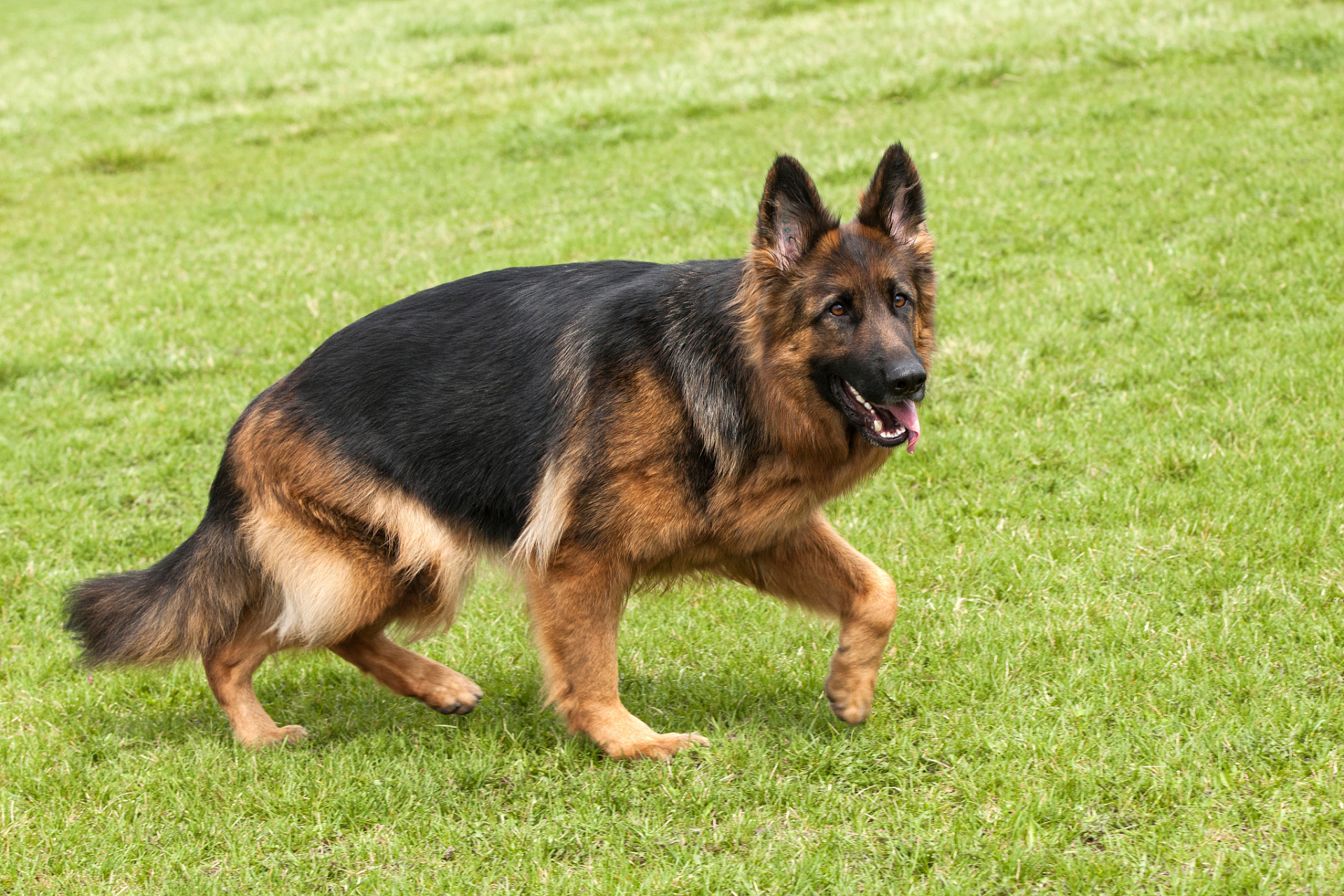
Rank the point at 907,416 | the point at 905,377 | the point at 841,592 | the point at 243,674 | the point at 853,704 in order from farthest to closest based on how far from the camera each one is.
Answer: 1. the point at 243,674
2. the point at 841,592
3. the point at 853,704
4. the point at 907,416
5. the point at 905,377

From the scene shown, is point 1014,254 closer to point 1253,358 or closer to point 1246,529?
point 1253,358

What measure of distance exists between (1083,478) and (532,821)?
3.31 metres

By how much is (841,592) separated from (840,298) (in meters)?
1.14

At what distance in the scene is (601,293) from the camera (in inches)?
176

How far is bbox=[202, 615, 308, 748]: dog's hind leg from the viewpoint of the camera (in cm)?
464

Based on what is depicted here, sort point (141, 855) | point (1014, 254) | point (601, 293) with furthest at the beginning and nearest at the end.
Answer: point (1014, 254) < point (601, 293) < point (141, 855)

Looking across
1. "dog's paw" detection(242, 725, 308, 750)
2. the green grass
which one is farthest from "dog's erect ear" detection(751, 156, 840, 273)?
"dog's paw" detection(242, 725, 308, 750)

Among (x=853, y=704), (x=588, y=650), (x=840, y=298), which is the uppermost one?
(x=840, y=298)

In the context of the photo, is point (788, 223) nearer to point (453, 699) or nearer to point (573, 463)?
point (573, 463)

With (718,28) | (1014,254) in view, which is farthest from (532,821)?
(718,28)

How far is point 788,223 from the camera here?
3.92 metres

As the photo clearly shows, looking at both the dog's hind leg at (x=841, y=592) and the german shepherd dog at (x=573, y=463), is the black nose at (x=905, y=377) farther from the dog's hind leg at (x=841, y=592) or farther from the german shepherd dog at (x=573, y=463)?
the dog's hind leg at (x=841, y=592)

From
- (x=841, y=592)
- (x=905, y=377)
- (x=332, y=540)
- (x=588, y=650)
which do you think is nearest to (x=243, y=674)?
(x=332, y=540)

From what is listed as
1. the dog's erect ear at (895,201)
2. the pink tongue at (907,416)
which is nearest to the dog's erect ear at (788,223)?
Result: the dog's erect ear at (895,201)
